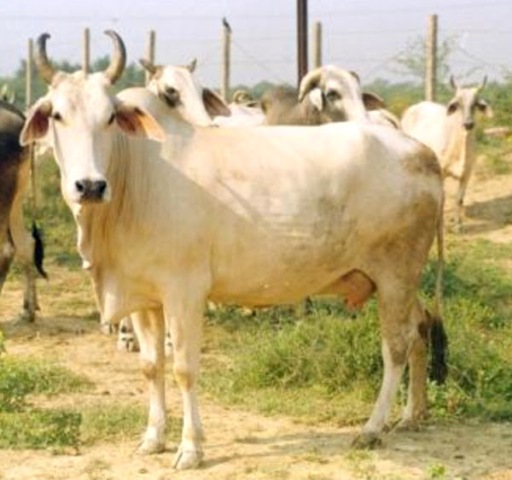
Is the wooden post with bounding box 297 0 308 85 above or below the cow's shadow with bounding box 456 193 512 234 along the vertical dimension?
above

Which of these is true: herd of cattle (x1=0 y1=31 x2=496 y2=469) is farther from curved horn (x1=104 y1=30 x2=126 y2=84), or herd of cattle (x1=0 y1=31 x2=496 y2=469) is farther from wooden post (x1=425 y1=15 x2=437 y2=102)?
wooden post (x1=425 y1=15 x2=437 y2=102)

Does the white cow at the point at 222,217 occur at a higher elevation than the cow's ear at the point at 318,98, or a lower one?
lower

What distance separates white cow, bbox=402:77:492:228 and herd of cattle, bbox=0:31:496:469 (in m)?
8.55

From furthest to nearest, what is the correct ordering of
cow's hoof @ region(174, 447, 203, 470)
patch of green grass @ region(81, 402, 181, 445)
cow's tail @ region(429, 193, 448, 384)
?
cow's tail @ region(429, 193, 448, 384)
patch of green grass @ region(81, 402, 181, 445)
cow's hoof @ region(174, 447, 203, 470)

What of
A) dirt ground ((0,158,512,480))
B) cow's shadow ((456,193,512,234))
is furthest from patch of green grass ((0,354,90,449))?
cow's shadow ((456,193,512,234))

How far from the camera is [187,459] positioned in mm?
5926

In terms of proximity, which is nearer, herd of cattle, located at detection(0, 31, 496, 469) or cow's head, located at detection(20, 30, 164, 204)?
cow's head, located at detection(20, 30, 164, 204)

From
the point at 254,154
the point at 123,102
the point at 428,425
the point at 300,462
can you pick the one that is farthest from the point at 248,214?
the point at 428,425

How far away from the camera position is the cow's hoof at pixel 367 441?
20.5 feet

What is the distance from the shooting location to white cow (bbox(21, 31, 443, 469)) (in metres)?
5.86

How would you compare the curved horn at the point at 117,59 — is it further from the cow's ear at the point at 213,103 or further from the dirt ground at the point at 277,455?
the cow's ear at the point at 213,103

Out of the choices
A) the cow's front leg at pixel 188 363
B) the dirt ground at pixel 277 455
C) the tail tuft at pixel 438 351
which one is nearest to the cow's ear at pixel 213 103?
the dirt ground at pixel 277 455

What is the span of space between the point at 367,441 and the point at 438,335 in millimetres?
908

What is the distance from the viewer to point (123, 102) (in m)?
5.90
